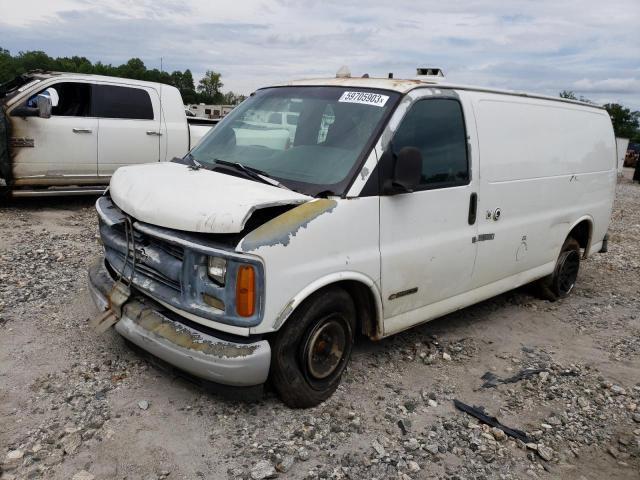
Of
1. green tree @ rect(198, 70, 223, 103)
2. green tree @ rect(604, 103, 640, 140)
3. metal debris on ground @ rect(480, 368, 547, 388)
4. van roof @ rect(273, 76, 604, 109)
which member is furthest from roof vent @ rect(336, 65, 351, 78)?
green tree @ rect(198, 70, 223, 103)

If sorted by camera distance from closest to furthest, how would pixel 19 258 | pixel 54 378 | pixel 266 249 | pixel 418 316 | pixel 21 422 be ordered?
pixel 266 249 → pixel 21 422 → pixel 54 378 → pixel 418 316 → pixel 19 258

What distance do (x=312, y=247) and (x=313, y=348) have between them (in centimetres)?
66

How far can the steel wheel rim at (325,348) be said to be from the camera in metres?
3.41

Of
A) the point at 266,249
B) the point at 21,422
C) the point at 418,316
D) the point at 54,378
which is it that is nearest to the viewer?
the point at 266,249

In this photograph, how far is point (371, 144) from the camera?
3639 millimetres

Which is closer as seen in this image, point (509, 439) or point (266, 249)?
point (266, 249)

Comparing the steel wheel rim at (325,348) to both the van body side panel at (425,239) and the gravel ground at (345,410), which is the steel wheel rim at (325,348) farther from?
the van body side panel at (425,239)

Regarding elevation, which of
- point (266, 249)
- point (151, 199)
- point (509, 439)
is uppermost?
point (151, 199)

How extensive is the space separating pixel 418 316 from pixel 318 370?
97 cm

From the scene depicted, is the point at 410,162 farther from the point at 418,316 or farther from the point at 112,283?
the point at 112,283

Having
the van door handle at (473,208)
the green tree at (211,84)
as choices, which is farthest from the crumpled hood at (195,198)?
the green tree at (211,84)

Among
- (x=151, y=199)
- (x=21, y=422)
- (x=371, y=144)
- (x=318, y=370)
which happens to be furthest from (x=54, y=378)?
(x=371, y=144)

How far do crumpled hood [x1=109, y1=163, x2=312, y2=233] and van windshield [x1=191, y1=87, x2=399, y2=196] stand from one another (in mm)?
254

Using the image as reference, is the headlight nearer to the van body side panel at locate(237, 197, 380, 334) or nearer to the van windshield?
the van body side panel at locate(237, 197, 380, 334)
